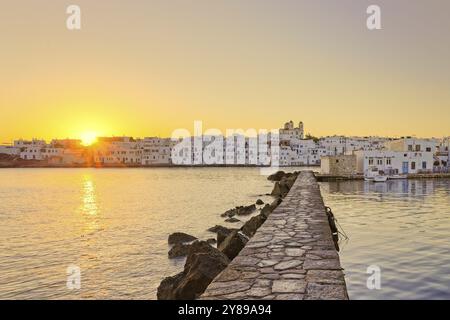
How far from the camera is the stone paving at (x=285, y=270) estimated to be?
17.3 feet

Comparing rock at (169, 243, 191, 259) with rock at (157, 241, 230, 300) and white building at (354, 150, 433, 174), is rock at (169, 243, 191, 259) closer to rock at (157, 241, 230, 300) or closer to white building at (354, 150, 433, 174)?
rock at (157, 241, 230, 300)

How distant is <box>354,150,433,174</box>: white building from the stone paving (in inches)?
2108

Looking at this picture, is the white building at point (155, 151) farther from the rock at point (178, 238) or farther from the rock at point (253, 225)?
the rock at point (253, 225)

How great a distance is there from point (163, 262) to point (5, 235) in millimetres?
12208

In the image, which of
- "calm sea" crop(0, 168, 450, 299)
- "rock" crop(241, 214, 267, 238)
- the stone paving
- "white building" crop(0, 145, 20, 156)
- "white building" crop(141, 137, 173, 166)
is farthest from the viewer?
"white building" crop(0, 145, 20, 156)

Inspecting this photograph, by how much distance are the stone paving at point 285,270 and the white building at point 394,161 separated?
53.6 metres

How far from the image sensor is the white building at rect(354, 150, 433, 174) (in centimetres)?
6056

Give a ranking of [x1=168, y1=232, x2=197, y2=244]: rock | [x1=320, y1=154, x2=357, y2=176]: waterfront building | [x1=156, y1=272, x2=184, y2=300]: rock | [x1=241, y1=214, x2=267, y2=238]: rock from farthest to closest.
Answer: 1. [x1=320, y1=154, x2=357, y2=176]: waterfront building
2. [x1=168, y1=232, x2=197, y2=244]: rock
3. [x1=241, y1=214, x2=267, y2=238]: rock
4. [x1=156, y1=272, x2=184, y2=300]: rock

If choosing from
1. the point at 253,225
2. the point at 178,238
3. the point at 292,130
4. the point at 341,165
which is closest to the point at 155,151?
the point at 292,130

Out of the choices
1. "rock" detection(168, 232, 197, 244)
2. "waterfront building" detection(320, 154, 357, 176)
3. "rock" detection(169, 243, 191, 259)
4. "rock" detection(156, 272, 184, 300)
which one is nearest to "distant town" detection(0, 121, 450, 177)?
"waterfront building" detection(320, 154, 357, 176)
